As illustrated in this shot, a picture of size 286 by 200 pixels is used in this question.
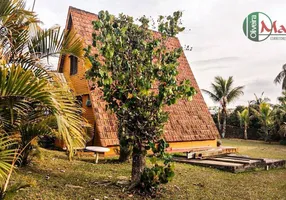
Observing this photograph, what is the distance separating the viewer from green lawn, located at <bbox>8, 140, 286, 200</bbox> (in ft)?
17.3

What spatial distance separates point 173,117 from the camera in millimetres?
13531

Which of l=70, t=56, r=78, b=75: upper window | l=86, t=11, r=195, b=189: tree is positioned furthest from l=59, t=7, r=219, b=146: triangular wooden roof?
l=86, t=11, r=195, b=189: tree

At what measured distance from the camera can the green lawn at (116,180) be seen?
5.28 metres

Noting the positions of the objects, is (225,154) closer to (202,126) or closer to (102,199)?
(202,126)

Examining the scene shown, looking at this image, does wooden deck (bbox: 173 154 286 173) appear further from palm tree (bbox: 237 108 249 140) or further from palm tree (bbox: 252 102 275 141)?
palm tree (bbox: 237 108 249 140)

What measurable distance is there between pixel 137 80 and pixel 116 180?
242 centimetres

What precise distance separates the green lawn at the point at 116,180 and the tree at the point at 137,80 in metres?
0.79

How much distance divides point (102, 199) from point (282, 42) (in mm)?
12911

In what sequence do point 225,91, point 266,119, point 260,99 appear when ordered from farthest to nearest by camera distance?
point 260,99 < point 225,91 < point 266,119

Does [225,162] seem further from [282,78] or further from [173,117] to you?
[282,78]

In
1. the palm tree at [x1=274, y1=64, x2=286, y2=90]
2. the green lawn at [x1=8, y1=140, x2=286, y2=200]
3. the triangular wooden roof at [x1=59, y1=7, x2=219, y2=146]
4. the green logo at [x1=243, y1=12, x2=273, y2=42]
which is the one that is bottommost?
the green lawn at [x1=8, y1=140, x2=286, y2=200]

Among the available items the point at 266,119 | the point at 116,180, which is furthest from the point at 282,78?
the point at 116,180

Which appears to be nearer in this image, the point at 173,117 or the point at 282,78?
the point at 173,117

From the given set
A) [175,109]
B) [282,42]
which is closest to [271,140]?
[282,42]
